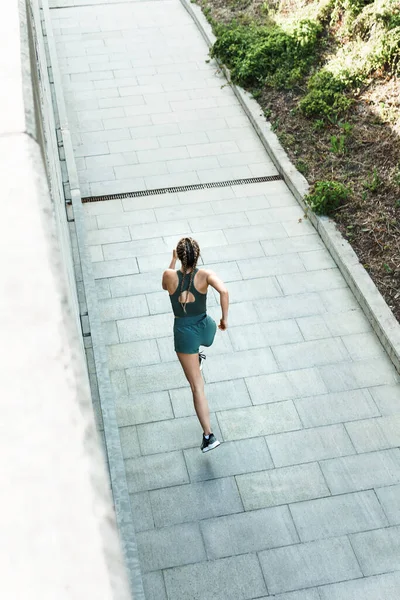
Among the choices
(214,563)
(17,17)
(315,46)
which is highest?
(17,17)

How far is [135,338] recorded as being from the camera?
7422mm

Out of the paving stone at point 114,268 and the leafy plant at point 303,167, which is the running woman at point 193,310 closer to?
the paving stone at point 114,268

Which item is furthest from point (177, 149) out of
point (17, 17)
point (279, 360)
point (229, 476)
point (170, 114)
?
point (17, 17)

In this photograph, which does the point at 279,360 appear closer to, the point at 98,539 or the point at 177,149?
the point at 177,149

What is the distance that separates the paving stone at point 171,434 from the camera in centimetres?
625

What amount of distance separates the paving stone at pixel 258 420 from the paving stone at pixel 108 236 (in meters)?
3.38

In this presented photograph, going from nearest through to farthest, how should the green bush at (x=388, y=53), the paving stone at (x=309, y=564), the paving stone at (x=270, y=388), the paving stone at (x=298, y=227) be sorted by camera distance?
1. the paving stone at (x=309, y=564)
2. the paving stone at (x=270, y=388)
3. the paving stone at (x=298, y=227)
4. the green bush at (x=388, y=53)

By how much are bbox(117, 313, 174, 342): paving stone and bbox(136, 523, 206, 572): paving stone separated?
243cm

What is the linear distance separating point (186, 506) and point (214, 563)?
587 millimetres

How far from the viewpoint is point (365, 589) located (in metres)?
5.18

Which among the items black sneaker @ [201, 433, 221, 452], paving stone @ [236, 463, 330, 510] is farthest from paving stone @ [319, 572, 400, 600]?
black sneaker @ [201, 433, 221, 452]

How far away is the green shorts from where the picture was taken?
5.73m

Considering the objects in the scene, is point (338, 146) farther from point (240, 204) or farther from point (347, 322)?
point (347, 322)

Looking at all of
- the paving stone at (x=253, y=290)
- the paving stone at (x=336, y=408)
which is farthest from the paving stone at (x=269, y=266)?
the paving stone at (x=336, y=408)
